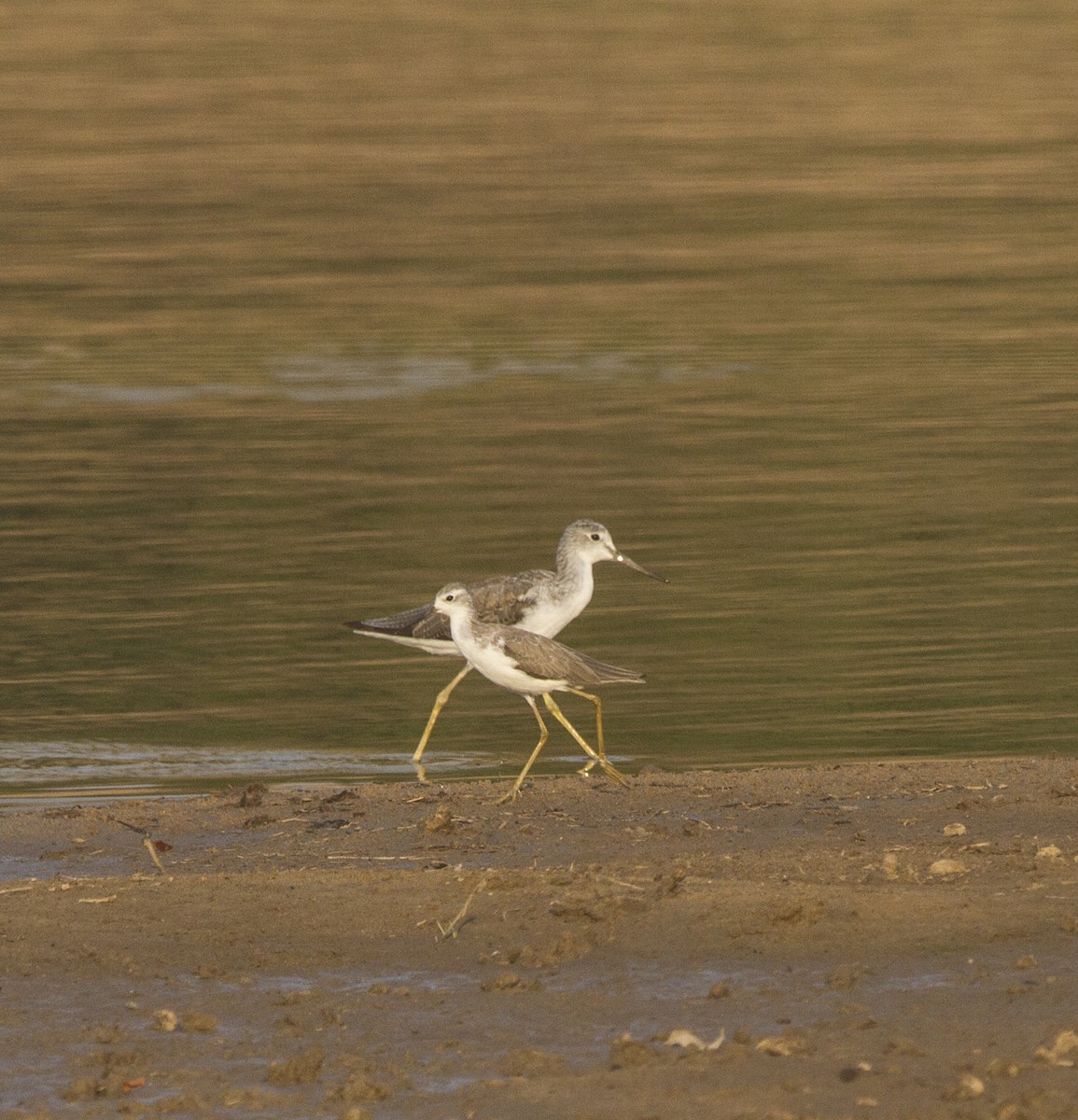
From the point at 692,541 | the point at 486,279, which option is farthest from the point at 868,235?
the point at 692,541

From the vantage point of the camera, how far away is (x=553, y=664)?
9477 millimetres

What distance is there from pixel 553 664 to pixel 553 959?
2.64m

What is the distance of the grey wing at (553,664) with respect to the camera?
31.1 feet

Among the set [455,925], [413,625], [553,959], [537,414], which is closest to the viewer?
[553,959]

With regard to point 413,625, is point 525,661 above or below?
above

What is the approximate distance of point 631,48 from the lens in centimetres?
4941

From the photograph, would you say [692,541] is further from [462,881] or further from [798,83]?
[798,83]

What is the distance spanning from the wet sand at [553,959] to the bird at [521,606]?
1.66m

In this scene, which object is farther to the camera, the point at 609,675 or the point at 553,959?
the point at 609,675

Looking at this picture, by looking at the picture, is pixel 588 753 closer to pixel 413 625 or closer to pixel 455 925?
pixel 413 625

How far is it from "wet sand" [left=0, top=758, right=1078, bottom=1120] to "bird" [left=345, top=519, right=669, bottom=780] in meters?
1.66

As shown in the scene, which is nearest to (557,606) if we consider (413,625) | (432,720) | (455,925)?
(413,625)

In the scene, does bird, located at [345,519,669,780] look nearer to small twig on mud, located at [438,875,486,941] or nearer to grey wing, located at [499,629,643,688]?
grey wing, located at [499,629,643,688]

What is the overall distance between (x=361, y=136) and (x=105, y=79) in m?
10.4
